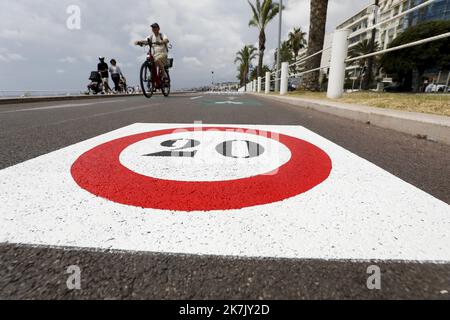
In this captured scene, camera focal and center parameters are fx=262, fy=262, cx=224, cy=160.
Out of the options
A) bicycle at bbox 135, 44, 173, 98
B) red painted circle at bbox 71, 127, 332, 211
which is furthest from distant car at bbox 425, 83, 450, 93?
red painted circle at bbox 71, 127, 332, 211

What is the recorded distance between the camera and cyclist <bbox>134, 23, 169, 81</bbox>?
8.09 metres

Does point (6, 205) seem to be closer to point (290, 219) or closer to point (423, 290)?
point (290, 219)

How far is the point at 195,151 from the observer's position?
6.71 ft

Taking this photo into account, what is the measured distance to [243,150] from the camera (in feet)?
6.93

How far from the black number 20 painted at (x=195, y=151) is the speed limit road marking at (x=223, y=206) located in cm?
3

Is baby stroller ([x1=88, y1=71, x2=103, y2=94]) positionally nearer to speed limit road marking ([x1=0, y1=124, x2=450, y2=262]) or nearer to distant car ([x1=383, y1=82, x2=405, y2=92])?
speed limit road marking ([x1=0, y1=124, x2=450, y2=262])

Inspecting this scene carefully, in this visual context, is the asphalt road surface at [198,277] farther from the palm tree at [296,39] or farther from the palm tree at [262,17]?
the palm tree at [296,39]

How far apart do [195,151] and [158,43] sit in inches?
294

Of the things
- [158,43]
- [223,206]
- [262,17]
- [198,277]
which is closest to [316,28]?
[158,43]

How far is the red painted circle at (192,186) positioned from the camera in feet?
3.92

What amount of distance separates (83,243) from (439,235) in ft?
4.17

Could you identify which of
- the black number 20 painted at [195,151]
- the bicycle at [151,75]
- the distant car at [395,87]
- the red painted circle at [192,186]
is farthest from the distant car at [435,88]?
the red painted circle at [192,186]

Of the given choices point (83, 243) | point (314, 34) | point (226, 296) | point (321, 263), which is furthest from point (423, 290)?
point (314, 34)
